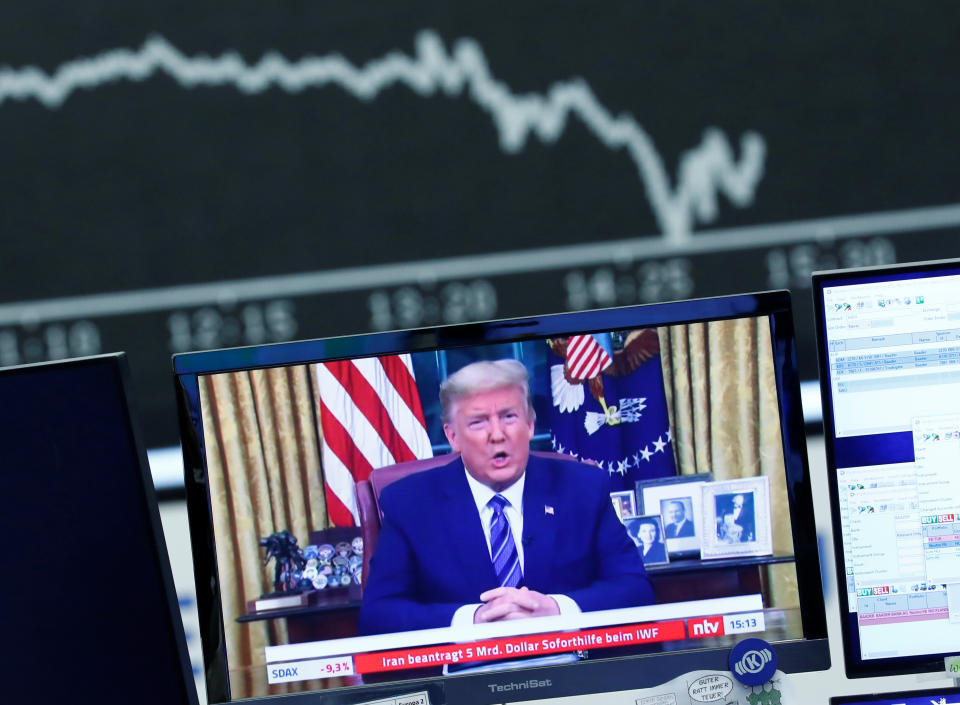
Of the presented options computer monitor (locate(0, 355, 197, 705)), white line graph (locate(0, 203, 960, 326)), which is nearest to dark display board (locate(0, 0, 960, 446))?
white line graph (locate(0, 203, 960, 326))

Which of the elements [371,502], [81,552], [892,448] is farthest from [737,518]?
[81,552]

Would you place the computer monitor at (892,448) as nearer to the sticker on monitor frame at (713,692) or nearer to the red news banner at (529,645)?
the sticker on monitor frame at (713,692)

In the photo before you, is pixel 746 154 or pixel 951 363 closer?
pixel 951 363

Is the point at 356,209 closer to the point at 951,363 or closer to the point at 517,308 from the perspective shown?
the point at 517,308

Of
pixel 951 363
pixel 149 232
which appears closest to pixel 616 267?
pixel 149 232

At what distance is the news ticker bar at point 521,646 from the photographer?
0.88 metres

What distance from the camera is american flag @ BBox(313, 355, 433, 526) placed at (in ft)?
2.84

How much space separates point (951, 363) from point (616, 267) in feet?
4.80

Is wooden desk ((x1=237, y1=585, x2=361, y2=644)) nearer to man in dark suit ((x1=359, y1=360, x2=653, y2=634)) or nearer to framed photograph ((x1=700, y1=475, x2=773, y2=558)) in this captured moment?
man in dark suit ((x1=359, y1=360, x2=653, y2=634))

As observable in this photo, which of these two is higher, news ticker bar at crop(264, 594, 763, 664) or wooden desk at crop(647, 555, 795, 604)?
wooden desk at crop(647, 555, 795, 604)

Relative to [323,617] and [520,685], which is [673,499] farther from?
[323,617]

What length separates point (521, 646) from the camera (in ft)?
2.90

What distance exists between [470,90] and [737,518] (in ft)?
5.44

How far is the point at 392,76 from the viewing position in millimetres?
2320
